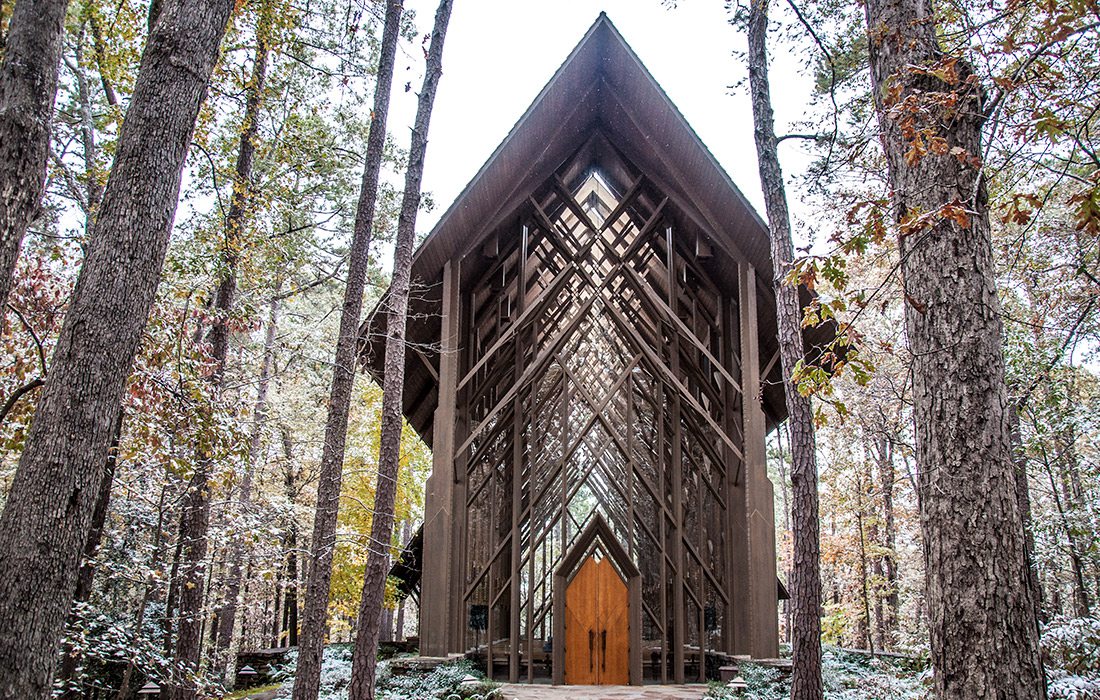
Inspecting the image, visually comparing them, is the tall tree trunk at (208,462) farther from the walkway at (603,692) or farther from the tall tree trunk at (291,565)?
the tall tree trunk at (291,565)

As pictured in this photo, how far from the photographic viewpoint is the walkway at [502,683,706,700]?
31.5ft

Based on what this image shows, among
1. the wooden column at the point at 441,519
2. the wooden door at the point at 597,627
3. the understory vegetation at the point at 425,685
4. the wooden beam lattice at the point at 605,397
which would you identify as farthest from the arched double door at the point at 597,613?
the wooden column at the point at 441,519

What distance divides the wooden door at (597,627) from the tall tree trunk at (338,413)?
442 cm

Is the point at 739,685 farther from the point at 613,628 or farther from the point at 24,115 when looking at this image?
the point at 24,115

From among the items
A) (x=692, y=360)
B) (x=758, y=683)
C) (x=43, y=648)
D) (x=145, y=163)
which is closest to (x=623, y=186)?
(x=692, y=360)

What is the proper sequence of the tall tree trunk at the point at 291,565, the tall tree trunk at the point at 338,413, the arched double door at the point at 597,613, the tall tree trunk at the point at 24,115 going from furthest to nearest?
the tall tree trunk at the point at 291,565
the arched double door at the point at 597,613
the tall tree trunk at the point at 338,413
the tall tree trunk at the point at 24,115

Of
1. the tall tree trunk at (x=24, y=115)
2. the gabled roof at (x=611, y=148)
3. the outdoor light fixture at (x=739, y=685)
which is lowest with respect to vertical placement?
the outdoor light fixture at (x=739, y=685)

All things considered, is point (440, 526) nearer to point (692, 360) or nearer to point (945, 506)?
point (692, 360)

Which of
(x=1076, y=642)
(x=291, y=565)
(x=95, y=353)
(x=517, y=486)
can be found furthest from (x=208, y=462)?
(x=291, y=565)

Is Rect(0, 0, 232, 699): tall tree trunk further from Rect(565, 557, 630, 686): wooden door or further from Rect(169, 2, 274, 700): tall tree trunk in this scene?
Rect(565, 557, 630, 686): wooden door

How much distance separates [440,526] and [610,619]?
113 inches

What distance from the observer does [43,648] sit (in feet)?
12.8

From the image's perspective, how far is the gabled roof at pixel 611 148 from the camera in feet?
38.1

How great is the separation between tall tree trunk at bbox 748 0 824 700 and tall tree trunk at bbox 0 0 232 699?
4.71m
